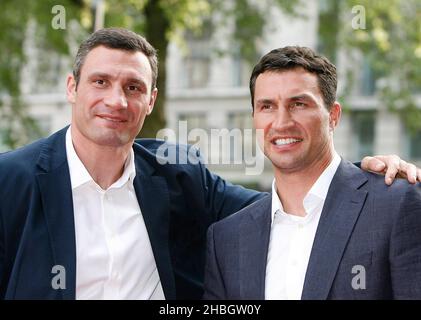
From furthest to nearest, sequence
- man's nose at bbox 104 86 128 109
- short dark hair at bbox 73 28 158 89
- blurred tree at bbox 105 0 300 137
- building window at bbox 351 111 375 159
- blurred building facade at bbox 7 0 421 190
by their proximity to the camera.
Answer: building window at bbox 351 111 375 159
blurred building facade at bbox 7 0 421 190
blurred tree at bbox 105 0 300 137
short dark hair at bbox 73 28 158 89
man's nose at bbox 104 86 128 109

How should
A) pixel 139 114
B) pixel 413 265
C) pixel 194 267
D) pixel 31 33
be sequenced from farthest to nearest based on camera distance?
pixel 31 33, pixel 194 267, pixel 139 114, pixel 413 265

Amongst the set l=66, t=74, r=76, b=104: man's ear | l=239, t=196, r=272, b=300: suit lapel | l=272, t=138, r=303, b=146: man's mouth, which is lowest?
l=239, t=196, r=272, b=300: suit lapel

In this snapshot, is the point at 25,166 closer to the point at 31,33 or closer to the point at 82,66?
the point at 82,66

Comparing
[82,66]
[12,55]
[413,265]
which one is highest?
[12,55]

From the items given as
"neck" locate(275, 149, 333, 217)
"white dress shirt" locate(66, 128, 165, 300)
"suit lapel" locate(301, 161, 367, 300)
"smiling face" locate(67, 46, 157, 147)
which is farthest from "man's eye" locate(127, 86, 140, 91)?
"suit lapel" locate(301, 161, 367, 300)

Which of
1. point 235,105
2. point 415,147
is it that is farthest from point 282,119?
point 235,105

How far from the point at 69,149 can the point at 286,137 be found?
1.38 meters

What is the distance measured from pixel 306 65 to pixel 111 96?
3.83ft

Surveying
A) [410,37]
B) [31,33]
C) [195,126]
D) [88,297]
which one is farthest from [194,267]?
[195,126]

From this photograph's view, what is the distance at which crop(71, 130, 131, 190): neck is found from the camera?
4.02 m

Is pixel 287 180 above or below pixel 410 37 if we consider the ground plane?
below

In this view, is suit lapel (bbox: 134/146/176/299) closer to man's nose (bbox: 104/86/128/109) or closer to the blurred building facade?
man's nose (bbox: 104/86/128/109)

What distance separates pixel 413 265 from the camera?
318cm

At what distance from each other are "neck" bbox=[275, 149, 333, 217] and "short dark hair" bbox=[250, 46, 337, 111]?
0.34m
